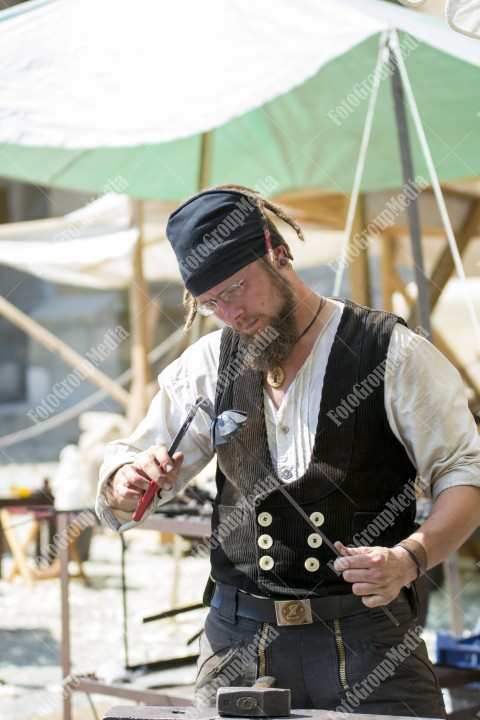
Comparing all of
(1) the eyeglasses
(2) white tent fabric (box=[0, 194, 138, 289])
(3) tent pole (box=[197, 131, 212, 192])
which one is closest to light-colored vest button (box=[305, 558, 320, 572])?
(1) the eyeglasses

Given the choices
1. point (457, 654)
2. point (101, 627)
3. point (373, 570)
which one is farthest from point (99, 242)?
point (373, 570)

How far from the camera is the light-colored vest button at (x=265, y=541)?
197cm

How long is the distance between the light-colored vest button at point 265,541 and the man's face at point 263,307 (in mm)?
362

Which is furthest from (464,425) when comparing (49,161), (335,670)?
(49,161)

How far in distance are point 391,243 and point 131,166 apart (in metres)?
2.50

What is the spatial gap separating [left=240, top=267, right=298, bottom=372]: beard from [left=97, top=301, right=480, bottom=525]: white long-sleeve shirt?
0.06 m

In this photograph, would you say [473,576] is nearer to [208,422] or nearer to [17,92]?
[17,92]

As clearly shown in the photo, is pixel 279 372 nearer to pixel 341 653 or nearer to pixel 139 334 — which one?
pixel 341 653

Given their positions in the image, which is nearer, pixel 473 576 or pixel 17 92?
pixel 17 92

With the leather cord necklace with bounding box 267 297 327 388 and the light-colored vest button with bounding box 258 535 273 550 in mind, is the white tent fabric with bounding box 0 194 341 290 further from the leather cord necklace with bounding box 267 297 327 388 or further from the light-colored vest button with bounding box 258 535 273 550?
the light-colored vest button with bounding box 258 535 273 550

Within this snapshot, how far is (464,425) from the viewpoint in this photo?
1931 millimetres

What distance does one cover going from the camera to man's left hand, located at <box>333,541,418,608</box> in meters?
1.66

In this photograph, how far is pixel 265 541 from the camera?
198 centimetres

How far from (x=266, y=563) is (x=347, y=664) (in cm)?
25
